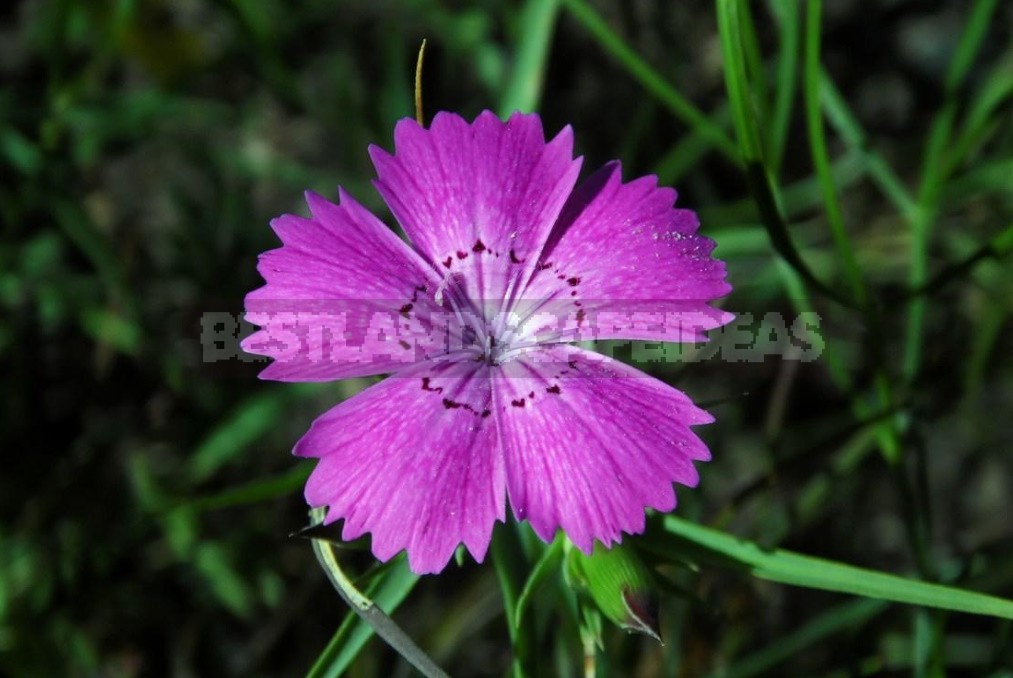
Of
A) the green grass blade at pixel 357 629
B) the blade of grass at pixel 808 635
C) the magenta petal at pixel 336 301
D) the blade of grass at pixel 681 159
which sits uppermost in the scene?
the blade of grass at pixel 681 159

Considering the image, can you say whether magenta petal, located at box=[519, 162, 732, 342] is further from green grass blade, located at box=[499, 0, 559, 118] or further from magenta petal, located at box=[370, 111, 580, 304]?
green grass blade, located at box=[499, 0, 559, 118]

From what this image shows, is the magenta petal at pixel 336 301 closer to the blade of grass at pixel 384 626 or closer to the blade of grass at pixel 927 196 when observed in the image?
the blade of grass at pixel 384 626

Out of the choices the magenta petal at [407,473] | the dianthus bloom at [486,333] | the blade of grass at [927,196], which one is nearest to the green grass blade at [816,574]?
the dianthus bloom at [486,333]

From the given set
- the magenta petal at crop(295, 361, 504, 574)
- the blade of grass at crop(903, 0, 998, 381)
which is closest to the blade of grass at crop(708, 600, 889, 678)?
the blade of grass at crop(903, 0, 998, 381)

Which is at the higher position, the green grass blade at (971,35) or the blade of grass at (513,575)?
the green grass blade at (971,35)

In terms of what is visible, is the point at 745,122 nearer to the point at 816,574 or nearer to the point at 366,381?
the point at 816,574

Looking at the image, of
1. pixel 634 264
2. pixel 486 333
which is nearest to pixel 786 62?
pixel 634 264
